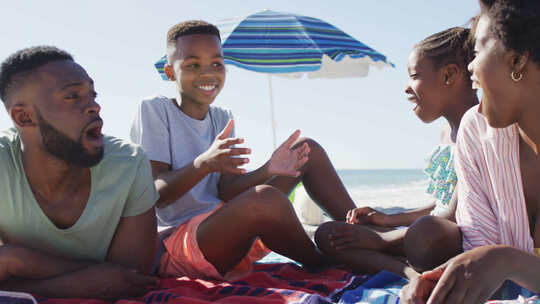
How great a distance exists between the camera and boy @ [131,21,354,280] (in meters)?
2.50

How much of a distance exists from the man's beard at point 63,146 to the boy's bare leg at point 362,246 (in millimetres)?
1393

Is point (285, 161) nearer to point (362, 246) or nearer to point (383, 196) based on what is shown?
point (362, 246)

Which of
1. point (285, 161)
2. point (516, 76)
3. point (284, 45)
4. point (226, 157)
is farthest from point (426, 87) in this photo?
point (284, 45)

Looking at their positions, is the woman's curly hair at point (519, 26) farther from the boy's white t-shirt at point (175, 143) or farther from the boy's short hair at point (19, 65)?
the boy's short hair at point (19, 65)

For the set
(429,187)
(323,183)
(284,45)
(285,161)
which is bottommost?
(429,187)

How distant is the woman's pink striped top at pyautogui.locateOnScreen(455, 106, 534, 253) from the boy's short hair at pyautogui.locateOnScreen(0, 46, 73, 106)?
2.13 meters

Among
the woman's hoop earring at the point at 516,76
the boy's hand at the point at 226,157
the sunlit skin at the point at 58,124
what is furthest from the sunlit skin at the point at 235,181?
the woman's hoop earring at the point at 516,76

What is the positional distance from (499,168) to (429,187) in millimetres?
1152

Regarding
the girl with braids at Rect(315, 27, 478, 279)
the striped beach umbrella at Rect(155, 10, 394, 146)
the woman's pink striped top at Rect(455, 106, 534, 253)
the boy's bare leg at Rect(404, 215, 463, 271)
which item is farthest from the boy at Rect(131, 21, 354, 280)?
the striped beach umbrella at Rect(155, 10, 394, 146)

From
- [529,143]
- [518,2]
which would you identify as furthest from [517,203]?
[518,2]

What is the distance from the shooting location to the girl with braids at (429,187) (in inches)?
96.3

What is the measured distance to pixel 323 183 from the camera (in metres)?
3.28

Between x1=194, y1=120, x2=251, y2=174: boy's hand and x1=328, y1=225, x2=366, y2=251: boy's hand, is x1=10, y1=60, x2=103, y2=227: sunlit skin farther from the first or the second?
x1=328, y1=225, x2=366, y2=251: boy's hand

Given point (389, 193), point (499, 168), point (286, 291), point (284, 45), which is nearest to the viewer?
point (499, 168)
